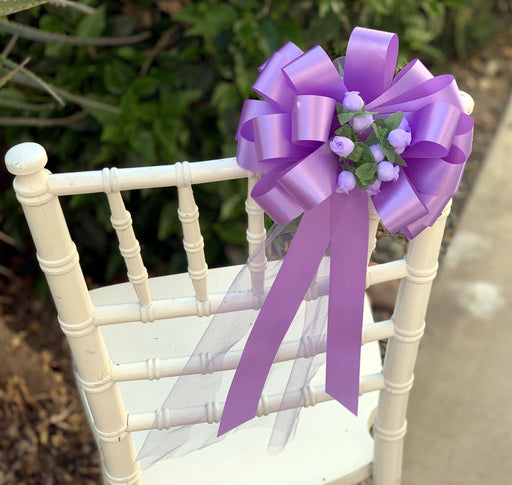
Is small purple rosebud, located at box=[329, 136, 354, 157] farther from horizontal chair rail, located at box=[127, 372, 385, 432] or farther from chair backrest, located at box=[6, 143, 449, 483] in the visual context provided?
horizontal chair rail, located at box=[127, 372, 385, 432]

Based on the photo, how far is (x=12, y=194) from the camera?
1.67 m

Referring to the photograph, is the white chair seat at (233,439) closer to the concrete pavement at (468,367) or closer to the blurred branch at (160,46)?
the concrete pavement at (468,367)

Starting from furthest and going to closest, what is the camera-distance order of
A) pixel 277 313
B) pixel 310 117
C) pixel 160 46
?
pixel 160 46 < pixel 277 313 < pixel 310 117

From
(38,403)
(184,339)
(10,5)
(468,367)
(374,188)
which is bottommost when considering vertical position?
(468,367)

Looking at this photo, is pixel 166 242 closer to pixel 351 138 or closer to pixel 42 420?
pixel 42 420

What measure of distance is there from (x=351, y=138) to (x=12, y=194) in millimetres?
1316

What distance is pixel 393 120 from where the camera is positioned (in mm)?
548

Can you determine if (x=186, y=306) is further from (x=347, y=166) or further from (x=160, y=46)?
(x=160, y=46)

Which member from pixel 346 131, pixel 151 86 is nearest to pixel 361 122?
pixel 346 131

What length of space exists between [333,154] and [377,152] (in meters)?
0.04

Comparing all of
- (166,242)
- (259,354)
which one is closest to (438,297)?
(166,242)

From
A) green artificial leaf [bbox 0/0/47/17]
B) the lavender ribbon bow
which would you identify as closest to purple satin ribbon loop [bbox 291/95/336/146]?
the lavender ribbon bow

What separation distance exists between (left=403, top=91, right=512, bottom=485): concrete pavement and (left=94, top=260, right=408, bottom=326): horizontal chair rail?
92 centimetres

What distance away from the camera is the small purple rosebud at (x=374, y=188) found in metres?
0.57
